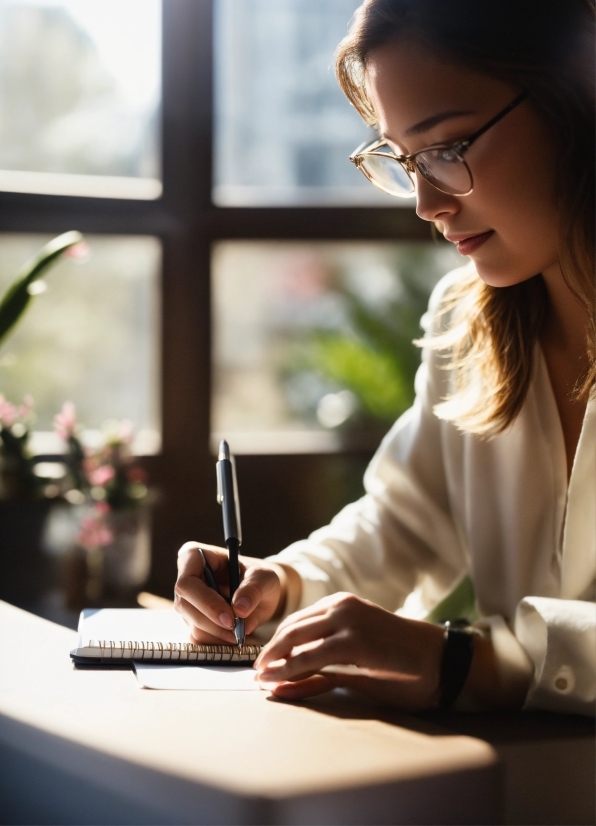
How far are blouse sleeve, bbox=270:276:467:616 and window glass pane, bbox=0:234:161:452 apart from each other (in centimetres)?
77

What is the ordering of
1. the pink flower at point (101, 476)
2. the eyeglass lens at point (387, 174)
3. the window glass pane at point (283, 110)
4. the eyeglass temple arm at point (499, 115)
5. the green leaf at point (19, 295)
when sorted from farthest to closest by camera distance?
the window glass pane at point (283, 110) → the pink flower at point (101, 476) → the green leaf at point (19, 295) → the eyeglass lens at point (387, 174) → the eyeglass temple arm at point (499, 115)

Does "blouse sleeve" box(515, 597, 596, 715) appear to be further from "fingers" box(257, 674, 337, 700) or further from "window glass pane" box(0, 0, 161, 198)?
"window glass pane" box(0, 0, 161, 198)

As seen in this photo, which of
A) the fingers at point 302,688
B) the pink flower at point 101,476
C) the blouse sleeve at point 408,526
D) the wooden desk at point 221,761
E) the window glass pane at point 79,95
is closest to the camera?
the wooden desk at point 221,761

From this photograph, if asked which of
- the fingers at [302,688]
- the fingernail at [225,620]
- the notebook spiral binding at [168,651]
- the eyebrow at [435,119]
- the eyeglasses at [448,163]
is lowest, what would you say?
the fingers at [302,688]

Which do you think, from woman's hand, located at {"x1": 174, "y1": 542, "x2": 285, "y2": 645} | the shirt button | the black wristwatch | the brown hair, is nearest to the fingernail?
woman's hand, located at {"x1": 174, "y1": 542, "x2": 285, "y2": 645}

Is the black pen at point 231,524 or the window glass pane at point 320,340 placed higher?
the window glass pane at point 320,340

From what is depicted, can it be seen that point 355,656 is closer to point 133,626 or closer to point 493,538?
point 133,626

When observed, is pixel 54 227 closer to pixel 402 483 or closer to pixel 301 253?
pixel 301 253

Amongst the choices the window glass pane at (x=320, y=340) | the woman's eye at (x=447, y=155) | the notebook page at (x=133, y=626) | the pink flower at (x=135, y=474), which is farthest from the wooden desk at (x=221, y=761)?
the window glass pane at (x=320, y=340)

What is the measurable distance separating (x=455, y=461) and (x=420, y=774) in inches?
25.7

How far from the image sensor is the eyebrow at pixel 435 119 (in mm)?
932

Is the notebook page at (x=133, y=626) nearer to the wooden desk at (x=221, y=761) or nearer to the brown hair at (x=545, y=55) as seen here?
the wooden desk at (x=221, y=761)

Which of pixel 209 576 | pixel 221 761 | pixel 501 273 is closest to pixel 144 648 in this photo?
pixel 209 576

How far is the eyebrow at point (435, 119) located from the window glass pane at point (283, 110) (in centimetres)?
106
